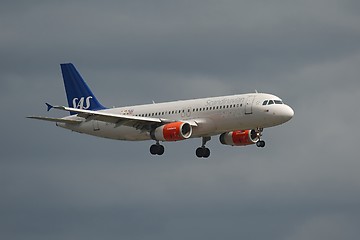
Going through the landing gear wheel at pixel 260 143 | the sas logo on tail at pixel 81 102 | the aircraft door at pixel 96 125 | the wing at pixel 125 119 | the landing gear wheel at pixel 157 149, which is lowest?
the landing gear wheel at pixel 260 143

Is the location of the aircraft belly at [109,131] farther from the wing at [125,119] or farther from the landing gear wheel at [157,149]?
the landing gear wheel at [157,149]

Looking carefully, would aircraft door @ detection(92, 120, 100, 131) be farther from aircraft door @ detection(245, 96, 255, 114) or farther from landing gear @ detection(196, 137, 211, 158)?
aircraft door @ detection(245, 96, 255, 114)

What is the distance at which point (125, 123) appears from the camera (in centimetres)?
11244

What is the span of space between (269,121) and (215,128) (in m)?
4.87

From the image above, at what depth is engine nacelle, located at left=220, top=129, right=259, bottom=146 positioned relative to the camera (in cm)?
11338

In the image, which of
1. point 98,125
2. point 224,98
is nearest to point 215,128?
point 224,98

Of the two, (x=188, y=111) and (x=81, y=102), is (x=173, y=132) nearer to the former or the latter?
(x=188, y=111)

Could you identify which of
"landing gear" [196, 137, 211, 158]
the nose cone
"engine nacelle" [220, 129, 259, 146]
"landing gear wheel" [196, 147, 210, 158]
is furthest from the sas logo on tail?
the nose cone

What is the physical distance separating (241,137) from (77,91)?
18.1 metres

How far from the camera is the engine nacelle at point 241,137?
11338 cm

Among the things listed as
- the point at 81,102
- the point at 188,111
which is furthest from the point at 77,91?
the point at 188,111

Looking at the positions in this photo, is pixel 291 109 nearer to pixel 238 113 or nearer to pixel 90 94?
pixel 238 113

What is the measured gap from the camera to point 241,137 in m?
114

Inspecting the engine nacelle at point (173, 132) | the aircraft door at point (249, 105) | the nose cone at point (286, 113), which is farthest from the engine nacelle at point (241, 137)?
the nose cone at point (286, 113)
